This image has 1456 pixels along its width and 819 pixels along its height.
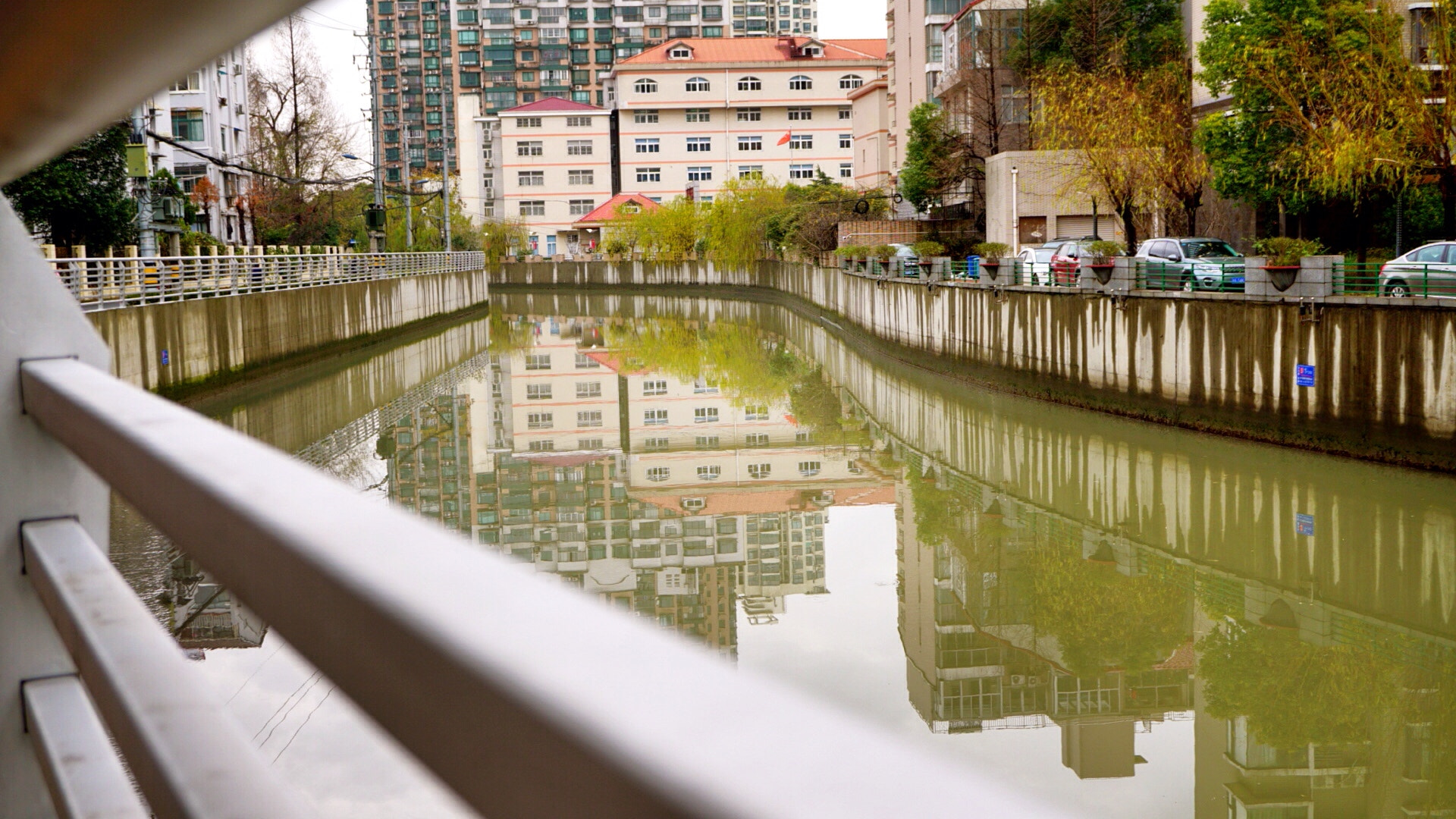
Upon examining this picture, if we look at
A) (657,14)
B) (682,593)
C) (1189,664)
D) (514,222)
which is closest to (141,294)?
(682,593)

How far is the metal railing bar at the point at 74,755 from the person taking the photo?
5.56 feet

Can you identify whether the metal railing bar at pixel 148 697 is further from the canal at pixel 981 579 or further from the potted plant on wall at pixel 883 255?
the potted plant on wall at pixel 883 255

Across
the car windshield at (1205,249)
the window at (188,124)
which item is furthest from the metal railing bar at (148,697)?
the window at (188,124)

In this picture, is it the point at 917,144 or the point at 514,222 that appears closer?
the point at 917,144

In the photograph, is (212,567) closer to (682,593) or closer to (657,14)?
(682,593)

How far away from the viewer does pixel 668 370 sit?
33281 mm

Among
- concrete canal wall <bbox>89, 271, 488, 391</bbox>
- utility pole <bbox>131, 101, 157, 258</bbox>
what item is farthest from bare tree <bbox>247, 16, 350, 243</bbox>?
utility pole <bbox>131, 101, 157, 258</bbox>

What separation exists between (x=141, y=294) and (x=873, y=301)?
1826 centimetres

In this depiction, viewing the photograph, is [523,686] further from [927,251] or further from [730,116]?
[730,116]

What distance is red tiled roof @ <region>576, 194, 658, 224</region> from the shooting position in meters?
78.7

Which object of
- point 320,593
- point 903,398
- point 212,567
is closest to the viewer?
point 320,593

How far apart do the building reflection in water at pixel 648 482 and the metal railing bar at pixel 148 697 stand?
342 inches

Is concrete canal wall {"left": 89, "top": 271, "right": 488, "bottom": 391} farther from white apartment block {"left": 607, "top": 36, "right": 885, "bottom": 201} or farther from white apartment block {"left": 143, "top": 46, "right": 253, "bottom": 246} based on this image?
white apartment block {"left": 607, "top": 36, "right": 885, "bottom": 201}

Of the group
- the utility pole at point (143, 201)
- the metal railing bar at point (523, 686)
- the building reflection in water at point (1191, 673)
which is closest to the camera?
the metal railing bar at point (523, 686)
